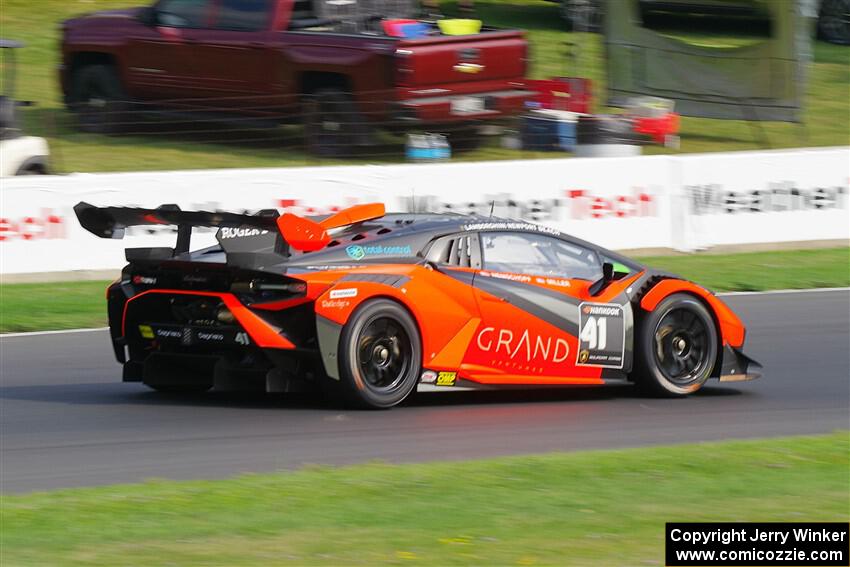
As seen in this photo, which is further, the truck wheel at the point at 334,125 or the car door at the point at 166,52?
the car door at the point at 166,52

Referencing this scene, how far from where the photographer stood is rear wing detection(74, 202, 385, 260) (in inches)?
333

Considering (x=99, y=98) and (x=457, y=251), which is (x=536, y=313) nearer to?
(x=457, y=251)

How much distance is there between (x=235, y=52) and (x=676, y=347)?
34.8ft

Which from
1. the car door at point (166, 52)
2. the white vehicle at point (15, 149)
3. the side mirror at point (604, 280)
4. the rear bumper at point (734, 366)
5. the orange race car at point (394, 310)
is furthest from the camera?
the car door at point (166, 52)

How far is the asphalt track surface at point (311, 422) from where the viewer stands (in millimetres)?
7746

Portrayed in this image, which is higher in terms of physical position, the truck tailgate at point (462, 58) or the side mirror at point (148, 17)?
the side mirror at point (148, 17)

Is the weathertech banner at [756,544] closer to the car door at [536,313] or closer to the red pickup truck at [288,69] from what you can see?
the car door at [536,313]

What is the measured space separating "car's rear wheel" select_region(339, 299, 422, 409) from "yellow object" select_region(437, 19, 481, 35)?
11119mm

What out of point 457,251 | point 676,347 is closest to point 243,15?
point 457,251

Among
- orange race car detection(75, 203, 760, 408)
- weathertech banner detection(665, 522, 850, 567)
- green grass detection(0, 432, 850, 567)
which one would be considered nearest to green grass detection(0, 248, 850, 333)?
orange race car detection(75, 203, 760, 408)

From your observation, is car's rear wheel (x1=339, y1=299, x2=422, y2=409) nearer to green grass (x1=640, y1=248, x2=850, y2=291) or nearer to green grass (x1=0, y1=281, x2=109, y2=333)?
green grass (x1=0, y1=281, x2=109, y2=333)

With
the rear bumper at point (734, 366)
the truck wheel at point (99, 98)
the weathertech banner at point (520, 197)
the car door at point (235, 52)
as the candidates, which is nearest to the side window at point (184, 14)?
the car door at point (235, 52)

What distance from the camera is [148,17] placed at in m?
19.7

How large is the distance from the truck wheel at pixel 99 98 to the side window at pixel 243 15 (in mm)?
1685
